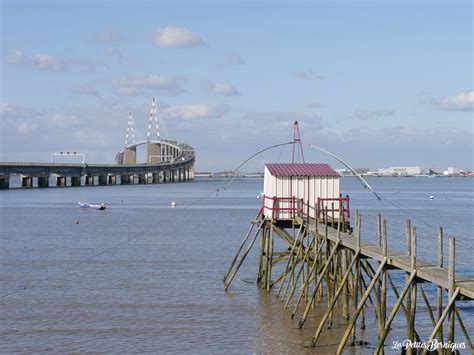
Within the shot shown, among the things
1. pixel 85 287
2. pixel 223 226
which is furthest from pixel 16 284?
pixel 223 226

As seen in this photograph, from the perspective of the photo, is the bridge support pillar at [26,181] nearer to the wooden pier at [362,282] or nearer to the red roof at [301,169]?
the wooden pier at [362,282]

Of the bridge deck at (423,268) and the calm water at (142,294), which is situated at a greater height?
the bridge deck at (423,268)

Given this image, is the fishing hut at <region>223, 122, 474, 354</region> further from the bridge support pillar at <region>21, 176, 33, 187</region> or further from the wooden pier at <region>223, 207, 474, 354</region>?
the bridge support pillar at <region>21, 176, 33, 187</region>

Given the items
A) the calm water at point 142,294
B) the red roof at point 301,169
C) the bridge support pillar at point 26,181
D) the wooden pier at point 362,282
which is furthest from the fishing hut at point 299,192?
the bridge support pillar at point 26,181

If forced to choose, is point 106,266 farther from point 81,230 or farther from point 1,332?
point 81,230

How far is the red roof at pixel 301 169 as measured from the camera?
112ft

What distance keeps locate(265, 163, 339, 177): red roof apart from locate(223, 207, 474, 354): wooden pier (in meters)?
1.71

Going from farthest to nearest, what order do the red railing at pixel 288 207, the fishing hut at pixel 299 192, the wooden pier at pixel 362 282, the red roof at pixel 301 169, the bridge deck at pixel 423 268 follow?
1. the red roof at pixel 301 169
2. the fishing hut at pixel 299 192
3. the red railing at pixel 288 207
4. the wooden pier at pixel 362 282
5. the bridge deck at pixel 423 268

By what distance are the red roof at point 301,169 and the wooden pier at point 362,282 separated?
171 cm

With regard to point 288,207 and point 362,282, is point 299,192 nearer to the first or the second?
point 288,207

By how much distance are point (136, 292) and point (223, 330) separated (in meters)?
8.62

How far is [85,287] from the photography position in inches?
1417

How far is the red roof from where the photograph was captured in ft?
112

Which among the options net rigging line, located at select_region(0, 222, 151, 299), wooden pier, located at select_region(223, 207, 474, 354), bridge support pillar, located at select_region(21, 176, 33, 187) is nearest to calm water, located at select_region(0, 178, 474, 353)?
net rigging line, located at select_region(0, 222, 151, 299)
